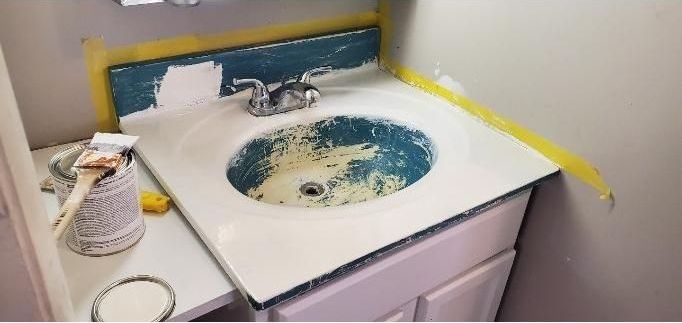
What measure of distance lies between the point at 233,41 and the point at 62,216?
1.82ft

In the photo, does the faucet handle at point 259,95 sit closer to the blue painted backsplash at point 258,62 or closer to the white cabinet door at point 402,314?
the blue painted backsplash at point 258,62

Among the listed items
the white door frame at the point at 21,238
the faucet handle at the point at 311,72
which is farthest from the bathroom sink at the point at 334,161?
the white door frame at the point at 21,238

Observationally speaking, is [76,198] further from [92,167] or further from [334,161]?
[334,161]

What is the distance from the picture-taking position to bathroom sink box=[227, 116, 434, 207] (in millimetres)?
1054

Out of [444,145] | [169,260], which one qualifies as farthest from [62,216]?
[444,145]

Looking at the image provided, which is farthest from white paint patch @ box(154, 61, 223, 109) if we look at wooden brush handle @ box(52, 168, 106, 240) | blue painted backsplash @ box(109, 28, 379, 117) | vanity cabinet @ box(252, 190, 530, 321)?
vanity cabinet @ box(252, 190, 530, 321)

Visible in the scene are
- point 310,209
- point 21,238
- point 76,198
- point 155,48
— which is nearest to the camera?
point 21,238

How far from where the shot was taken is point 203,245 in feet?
2.44

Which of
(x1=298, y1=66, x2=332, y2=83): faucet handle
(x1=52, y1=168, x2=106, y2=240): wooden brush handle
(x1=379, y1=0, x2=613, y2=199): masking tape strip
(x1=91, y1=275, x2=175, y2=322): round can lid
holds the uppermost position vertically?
(x1=52, y1=168, x2=106, y2=240): wooden brush handle

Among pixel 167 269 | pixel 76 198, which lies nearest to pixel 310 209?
pixel 167 269

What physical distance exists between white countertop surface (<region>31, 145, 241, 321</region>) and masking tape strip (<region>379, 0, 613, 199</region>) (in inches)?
24.4

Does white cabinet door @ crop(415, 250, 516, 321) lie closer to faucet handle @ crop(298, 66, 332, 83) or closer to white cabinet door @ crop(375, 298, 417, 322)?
white cabinet door @ crop(375, 298, 417, 322)

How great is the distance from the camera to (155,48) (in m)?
0.97

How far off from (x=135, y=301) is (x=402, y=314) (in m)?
0.44
